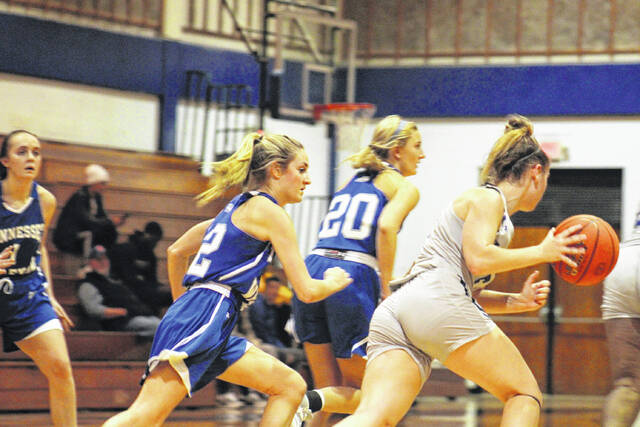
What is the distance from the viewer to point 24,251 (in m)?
5.00

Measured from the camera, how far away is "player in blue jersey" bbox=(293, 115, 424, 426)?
457 centimetres

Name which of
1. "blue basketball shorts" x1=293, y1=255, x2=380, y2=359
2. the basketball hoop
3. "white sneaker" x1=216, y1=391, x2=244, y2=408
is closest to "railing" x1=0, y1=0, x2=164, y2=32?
the basketball hoop

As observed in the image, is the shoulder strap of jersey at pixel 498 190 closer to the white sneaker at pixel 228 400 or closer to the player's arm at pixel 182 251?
the player's arm at pixel 182 251

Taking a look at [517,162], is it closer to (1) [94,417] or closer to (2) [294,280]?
(2) [294,280]

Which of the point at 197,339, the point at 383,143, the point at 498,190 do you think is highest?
the point at 383,143

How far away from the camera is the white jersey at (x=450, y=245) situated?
350cm

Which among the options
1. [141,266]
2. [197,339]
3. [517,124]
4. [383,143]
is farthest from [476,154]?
[197,339]

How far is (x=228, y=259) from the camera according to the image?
354cm

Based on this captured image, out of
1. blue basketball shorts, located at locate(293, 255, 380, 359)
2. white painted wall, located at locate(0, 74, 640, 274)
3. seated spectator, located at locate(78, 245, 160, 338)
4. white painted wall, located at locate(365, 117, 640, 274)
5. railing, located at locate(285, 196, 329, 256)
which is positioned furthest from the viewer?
railing, located at locate(285, 196, 329, 256)

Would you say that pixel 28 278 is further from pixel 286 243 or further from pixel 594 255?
pixel 594 255

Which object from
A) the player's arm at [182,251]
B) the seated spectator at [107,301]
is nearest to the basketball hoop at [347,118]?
the seated spectator at [107,301]

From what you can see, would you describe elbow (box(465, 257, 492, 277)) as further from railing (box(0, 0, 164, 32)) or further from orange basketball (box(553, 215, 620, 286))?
railing (box(0, 0, 164, 32))

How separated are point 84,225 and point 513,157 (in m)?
5.33

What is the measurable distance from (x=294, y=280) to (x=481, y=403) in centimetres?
606
